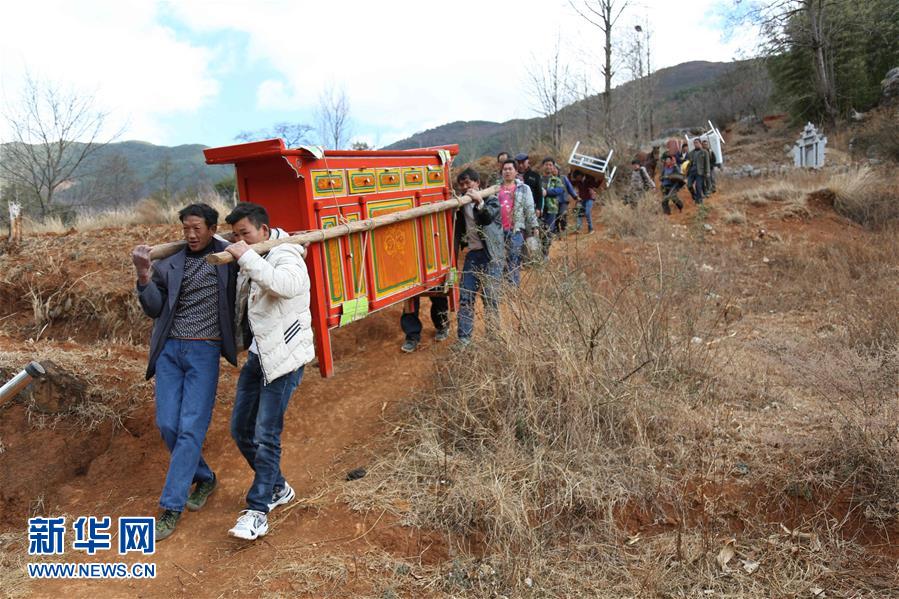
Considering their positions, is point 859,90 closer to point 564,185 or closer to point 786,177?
point 786,177

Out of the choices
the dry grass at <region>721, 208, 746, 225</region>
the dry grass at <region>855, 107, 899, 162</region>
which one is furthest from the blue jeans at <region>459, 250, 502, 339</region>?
the dry grass at <region>855, 107, 899, 162</region>

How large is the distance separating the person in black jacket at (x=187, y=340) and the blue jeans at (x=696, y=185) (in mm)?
11224

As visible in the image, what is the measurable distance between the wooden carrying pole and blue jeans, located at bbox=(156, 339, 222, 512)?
56 cm

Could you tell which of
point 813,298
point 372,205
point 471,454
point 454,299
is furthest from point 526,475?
point 813,298

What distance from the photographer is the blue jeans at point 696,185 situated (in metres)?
12.8

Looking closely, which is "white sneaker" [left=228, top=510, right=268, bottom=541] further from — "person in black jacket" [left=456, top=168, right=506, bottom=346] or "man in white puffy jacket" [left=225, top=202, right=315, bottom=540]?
"person in black jacket" [left=456, top=168, right=506, bottom=346]

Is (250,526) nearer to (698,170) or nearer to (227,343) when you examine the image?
(227,343)

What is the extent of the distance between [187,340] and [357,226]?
5.30 ft

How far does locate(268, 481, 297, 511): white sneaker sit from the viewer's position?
3701 millimetres

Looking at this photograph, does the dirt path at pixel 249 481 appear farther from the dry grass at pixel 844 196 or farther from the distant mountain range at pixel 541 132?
the dry grass at pixel 844 196

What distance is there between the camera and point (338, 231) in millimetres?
4578

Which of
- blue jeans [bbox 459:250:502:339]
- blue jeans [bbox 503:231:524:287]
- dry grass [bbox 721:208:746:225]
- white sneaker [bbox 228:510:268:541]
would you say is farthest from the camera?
dry grass [bbox 721:208:746:225]

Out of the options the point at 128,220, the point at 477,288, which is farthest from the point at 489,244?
the point at 128,220

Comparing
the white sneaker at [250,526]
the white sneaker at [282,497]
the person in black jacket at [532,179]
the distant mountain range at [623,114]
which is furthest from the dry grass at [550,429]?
the distant mountain range at [623,114]
